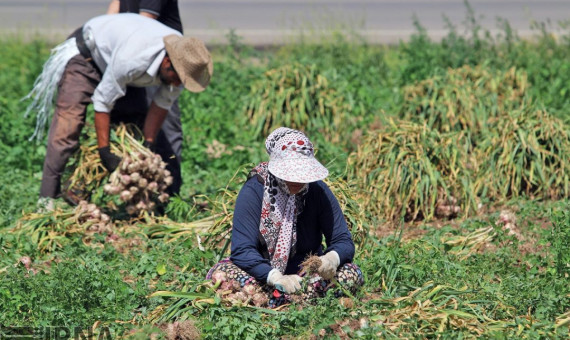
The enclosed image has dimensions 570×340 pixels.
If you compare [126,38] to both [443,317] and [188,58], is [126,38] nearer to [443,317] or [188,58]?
[188,58]

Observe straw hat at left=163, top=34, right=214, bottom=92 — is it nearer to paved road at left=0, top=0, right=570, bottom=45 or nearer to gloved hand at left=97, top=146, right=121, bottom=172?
gloved hand at left=97, top=146, right=121, bottom=172

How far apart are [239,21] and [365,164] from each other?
29.0 feet

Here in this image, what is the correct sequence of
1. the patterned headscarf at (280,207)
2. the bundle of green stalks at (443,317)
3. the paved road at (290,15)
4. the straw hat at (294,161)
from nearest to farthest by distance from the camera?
the bundle of green stalks at (443,317), the straw hat at (294,161), the patterned headscarf at (280,207), the paved road at (290,15)

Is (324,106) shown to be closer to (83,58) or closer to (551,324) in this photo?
(83,58)

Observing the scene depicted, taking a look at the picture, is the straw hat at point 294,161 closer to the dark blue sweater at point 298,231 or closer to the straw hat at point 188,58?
the dark blue sweater at point 298,231

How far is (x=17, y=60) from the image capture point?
11.2 m

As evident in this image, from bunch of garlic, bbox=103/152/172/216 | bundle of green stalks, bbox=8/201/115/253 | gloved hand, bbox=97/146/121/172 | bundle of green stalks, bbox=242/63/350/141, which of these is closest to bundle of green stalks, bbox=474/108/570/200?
bundle of green stalks, bbox=242/63/350/141

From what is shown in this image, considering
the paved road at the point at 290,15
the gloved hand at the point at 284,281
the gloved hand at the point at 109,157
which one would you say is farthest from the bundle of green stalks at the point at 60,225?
the paved road at the point at 290,15

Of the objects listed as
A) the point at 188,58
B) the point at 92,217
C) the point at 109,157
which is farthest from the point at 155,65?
the point at 92,217

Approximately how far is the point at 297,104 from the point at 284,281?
14.4 ft

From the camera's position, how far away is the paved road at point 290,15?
1414 centimetres

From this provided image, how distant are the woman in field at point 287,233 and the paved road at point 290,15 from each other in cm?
843

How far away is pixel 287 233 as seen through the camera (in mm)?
4781

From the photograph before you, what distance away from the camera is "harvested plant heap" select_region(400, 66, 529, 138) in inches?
309
